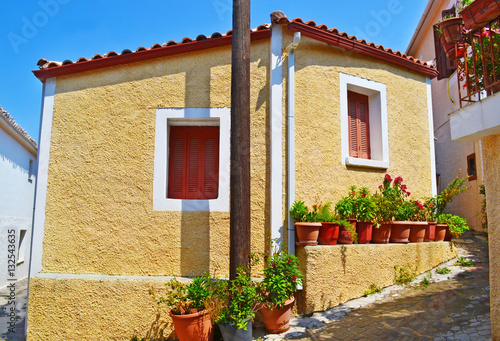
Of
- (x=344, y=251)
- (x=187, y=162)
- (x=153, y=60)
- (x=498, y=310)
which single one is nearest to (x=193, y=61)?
(x=153, y=60)

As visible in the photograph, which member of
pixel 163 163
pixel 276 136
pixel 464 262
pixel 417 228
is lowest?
pixel 464 262

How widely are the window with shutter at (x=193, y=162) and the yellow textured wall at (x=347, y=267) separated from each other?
6.41 feet

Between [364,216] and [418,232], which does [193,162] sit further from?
[418,232]

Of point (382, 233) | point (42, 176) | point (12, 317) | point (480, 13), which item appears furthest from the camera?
point (12, 317)

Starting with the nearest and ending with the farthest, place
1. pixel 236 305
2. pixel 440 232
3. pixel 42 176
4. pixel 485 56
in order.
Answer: pixel 485 56 < pixel 236 305 < pixel 42 176 < pixel 440 232

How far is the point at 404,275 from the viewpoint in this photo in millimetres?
6273

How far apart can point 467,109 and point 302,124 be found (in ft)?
8.59

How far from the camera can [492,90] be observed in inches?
153

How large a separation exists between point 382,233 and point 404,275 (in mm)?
855

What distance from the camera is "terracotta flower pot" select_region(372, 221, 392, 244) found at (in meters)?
6.16

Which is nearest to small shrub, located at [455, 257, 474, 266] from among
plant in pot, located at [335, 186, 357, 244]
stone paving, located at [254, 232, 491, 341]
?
stone paving, located at [254, 232, 491, 341]

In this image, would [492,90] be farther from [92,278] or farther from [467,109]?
[92,278]

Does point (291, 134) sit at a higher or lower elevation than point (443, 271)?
higher

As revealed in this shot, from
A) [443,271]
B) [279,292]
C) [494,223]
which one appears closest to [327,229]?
[279,292]
